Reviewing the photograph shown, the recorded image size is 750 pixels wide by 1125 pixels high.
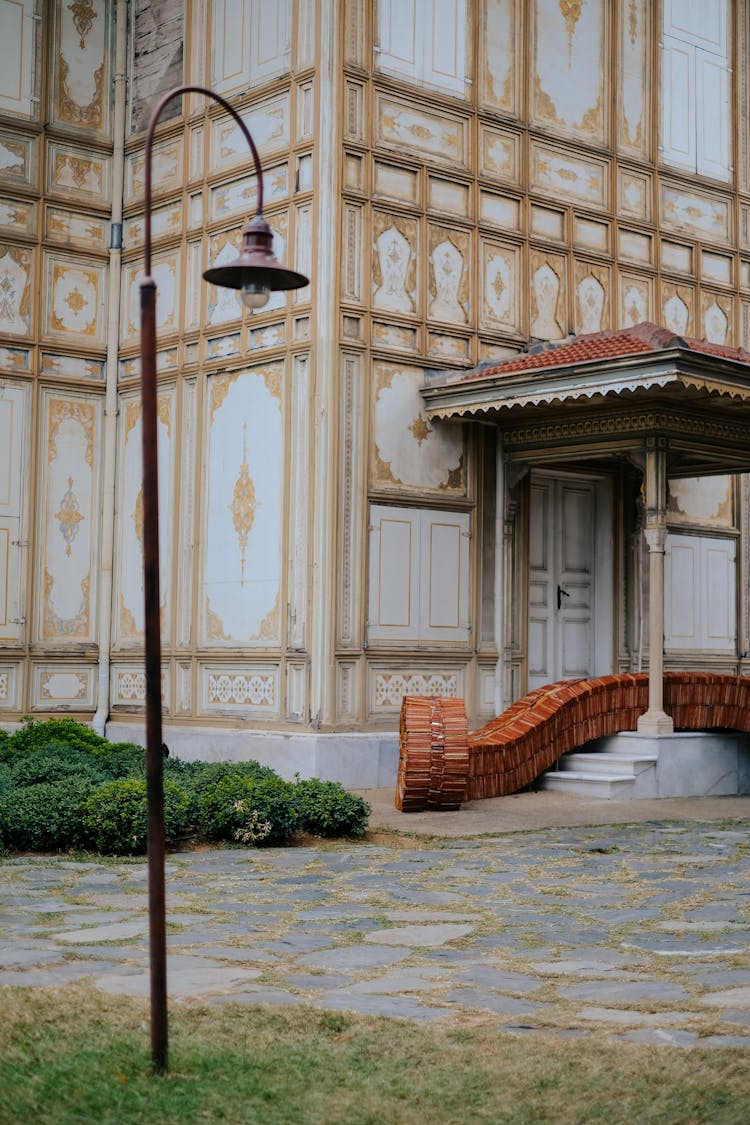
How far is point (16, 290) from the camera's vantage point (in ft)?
52.1

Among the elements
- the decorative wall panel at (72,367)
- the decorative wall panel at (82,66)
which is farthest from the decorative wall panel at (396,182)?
the decorative wall panel at (72,367)

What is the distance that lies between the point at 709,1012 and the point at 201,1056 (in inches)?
75.7

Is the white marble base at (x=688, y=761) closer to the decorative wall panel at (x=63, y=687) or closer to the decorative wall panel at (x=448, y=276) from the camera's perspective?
the decorative wall panel at (x=448, y=276)

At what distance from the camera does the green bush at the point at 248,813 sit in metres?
10.3

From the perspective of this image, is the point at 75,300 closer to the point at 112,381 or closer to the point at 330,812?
the point at 112,381

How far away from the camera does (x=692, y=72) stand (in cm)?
1752

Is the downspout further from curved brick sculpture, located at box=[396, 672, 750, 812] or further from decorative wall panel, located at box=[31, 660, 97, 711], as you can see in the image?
curved brick sculpture, located at box=[396, 672, 750, 812]

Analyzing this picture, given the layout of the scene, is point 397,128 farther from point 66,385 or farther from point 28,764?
point 28,764

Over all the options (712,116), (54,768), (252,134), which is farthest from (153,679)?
(712,116)

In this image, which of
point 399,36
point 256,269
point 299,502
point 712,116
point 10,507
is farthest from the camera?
point 712,116

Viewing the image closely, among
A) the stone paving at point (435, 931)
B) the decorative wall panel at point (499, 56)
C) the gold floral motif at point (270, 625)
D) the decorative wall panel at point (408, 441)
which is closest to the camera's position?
the stone paving at point (435, 931)

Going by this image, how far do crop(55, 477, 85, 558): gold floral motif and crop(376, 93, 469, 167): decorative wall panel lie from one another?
5.06 meters

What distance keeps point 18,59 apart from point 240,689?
7.40 metres

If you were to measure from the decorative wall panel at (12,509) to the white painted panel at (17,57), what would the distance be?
309cm
